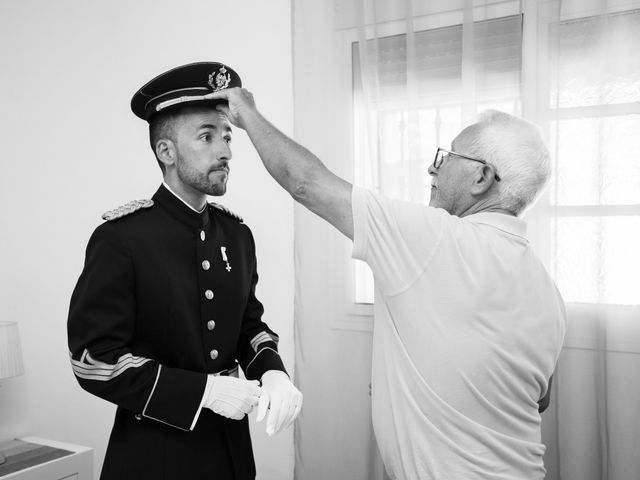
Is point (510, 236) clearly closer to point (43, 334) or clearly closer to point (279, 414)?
point (279, 414)

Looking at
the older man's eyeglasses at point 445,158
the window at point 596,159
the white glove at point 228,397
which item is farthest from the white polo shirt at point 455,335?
the window at point 596,159

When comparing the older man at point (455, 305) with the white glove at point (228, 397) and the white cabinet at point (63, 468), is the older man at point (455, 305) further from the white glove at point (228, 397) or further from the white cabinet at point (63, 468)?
the white cabinet at point (63, 468)

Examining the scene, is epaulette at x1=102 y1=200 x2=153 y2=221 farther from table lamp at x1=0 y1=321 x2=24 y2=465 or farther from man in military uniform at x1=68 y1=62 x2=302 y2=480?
table lamp at x1=0 y1=321 x2=24 y2=465

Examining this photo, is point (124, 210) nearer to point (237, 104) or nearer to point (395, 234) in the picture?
point (237, 104)

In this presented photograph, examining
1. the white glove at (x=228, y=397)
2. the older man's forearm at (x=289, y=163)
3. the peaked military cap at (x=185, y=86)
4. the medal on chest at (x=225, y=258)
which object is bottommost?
the white glove at (x=228, y=397)

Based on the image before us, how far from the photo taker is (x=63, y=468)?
2.15m

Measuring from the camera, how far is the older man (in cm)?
111

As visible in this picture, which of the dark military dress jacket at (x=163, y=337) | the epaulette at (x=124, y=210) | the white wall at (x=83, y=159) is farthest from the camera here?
the white wall at (x=83, y=159)

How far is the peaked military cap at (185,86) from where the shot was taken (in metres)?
1.25

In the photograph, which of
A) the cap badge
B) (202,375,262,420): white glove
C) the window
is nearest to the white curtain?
the window

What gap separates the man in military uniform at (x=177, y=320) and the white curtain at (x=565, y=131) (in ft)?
3.59

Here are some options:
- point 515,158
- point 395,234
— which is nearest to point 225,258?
point 395,234

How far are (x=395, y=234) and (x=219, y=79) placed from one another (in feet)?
1.96

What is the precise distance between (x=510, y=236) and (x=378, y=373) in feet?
1.49
